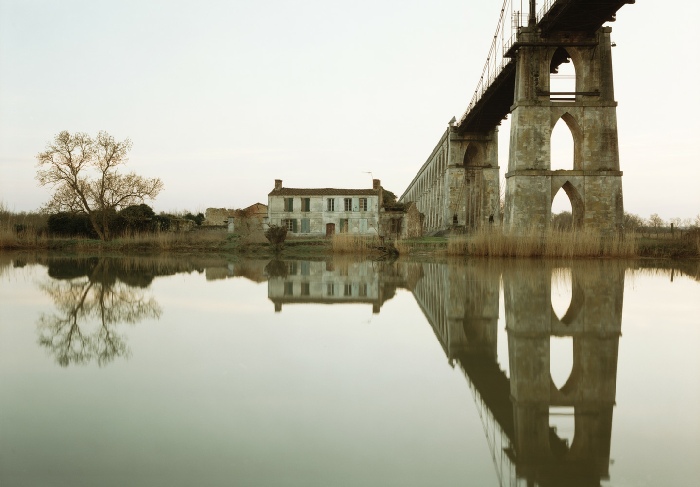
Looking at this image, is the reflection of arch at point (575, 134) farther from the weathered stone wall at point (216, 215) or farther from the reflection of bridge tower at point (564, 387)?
the weathered stone wall at point (216, 215)

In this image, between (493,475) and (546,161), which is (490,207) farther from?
(493,475)

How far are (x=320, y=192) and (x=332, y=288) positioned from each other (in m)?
27.7

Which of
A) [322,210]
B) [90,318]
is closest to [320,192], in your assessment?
[322,210]

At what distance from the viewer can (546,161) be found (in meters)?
21.3

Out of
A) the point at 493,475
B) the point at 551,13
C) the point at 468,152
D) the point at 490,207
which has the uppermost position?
the point at 551,13

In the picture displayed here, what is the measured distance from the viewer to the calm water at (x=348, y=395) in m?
2.55

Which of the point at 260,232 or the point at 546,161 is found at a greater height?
the point at 546,161

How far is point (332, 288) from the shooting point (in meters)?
10.6

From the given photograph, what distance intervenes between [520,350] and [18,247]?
29.1 m

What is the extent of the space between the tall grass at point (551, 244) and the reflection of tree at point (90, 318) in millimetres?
11450

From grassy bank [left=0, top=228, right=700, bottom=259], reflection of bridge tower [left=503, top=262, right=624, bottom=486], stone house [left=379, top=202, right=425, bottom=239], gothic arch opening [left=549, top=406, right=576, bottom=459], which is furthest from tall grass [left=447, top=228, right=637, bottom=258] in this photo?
stone house [left=379, top=202, right=425, bottom=239]

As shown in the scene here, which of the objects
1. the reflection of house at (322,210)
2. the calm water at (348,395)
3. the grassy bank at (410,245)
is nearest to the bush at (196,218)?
the reflection of house at (322,210)

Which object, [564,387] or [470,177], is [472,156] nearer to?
[470,177]

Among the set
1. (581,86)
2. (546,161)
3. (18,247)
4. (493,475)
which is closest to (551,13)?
(581,86)
